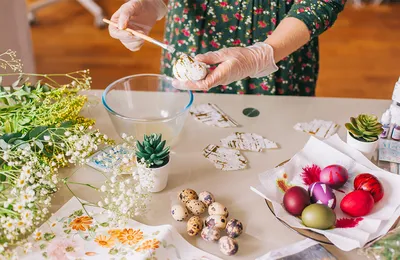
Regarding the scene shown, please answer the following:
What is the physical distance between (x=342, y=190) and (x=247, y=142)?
290mm

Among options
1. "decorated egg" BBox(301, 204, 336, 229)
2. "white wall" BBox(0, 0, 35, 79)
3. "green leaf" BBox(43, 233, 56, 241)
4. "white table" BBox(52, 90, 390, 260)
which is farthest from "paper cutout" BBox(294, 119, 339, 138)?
"white wall" BBox(0, 0, 35, 79)

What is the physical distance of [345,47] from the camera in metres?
3.47

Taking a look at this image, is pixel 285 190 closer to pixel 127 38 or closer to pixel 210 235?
pixel 210 235

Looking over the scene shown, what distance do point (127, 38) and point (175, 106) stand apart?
9.5 inches

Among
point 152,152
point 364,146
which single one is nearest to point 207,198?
point 152,152

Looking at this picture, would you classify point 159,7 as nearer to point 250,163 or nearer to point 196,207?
point 250,163

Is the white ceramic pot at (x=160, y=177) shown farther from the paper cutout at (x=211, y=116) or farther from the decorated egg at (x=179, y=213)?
the paper cutout at (x=211, y=116)

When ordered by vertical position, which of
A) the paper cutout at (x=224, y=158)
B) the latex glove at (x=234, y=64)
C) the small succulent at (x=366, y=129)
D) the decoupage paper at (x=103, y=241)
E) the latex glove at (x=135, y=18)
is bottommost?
the decoupage paper at (x=103, y=241)

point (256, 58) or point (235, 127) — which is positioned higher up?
point (256, 58)

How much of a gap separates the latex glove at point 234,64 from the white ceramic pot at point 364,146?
0.30 m

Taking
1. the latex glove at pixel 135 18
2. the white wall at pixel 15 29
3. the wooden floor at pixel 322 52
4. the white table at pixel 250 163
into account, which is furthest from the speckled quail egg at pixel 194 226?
the wooden floor at pixel 322 52

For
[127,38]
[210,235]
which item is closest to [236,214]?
[210,235]

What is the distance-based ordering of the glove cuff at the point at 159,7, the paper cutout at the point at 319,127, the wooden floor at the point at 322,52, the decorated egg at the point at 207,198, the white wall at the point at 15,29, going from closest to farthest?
1. the decorated egg at the point at 207,198
2. the paper cutout at the point at 319,127
3. the glove cuff at the point at 159,7
4. the white wall at the point at 15,29
5. the wooden floor at the point at 322,52

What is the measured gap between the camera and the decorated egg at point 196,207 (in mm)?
1039
